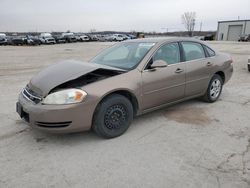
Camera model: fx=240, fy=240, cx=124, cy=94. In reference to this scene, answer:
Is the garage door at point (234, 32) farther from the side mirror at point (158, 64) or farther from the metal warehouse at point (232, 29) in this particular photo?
the side mirror at point (158, 64)

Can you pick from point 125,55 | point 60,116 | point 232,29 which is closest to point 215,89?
point 125,55

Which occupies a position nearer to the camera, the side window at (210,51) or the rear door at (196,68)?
the rear door at (196,68)

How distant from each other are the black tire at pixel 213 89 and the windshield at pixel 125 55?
1.85 m

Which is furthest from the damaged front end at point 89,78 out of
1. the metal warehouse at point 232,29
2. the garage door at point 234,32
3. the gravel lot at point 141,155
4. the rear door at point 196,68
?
the garage door at point 234,32

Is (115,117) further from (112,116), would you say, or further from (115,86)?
(115,86)

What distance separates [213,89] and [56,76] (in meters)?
3.50

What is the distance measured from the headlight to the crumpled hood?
0.13 meters

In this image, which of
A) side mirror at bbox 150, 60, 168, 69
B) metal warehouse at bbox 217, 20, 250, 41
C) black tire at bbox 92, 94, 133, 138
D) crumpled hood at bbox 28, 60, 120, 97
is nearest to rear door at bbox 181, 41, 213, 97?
side mirror at bbox 150, 60, 168, 69

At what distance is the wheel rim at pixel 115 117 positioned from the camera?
355 cm

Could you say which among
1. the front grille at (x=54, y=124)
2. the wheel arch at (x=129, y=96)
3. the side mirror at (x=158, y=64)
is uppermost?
the side mirror at (x=158, y=64)

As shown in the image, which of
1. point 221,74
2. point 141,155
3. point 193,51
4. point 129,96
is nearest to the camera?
point 141,155

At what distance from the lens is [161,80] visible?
411 centimetres

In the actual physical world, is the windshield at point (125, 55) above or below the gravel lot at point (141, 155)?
above

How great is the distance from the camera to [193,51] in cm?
492
